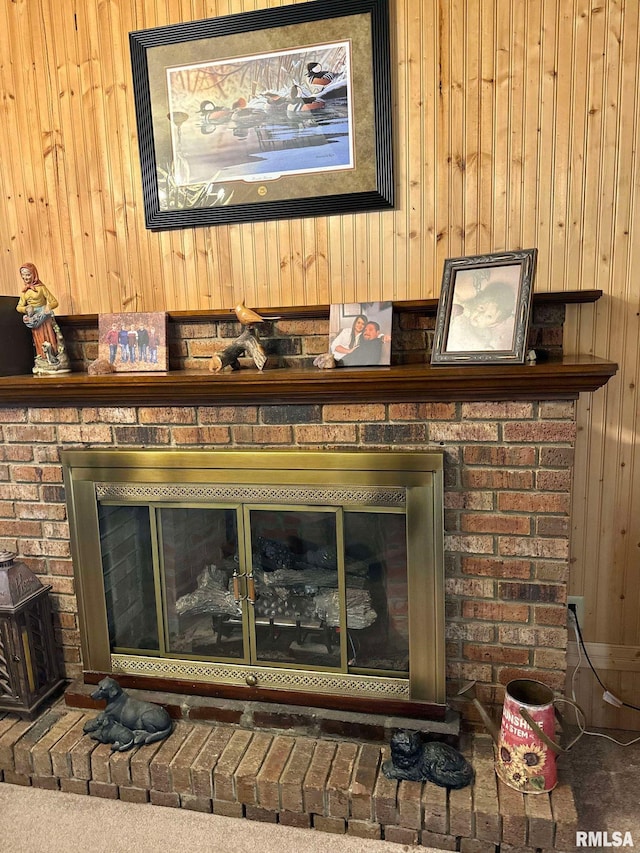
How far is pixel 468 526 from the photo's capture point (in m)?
1.73

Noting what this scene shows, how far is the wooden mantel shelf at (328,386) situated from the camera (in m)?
1.55

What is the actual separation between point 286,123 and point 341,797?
1.95 m

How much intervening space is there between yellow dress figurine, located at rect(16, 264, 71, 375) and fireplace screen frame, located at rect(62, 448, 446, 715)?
34 cm

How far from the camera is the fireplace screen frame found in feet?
5.59

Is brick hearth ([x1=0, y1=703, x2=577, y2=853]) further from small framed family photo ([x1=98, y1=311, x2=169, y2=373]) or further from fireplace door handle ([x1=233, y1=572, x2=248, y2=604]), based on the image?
small framed family photo ([x1=98, y1=311, x2=169, y2=373])

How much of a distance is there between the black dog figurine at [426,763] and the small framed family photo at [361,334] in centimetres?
106

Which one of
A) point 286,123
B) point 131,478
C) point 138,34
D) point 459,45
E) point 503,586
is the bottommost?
point 503,586

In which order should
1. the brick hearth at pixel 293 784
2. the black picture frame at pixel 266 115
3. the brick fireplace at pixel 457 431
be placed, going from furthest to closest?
1. the black picture frame at pixel 266 115
2. the brick fireplace at pixel 457 431
3. the brick hearth at pixel 293 784

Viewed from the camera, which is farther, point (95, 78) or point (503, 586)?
point (95, 78)

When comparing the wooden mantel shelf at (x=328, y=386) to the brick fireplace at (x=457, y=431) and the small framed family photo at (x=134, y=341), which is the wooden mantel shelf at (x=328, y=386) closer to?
the brick fireplace at (x=457, y=431)

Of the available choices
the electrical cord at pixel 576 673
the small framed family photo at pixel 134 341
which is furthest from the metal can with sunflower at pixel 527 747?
the small framed family photo at pixel 134 341

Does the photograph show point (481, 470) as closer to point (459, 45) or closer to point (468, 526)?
point (468, 526)

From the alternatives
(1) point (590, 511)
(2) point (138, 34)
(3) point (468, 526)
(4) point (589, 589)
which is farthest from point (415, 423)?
(2) point (138, 34)

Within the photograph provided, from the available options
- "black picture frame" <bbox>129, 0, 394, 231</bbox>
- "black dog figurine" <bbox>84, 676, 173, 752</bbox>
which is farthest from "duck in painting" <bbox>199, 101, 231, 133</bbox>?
"black dog figurine" <bbox>84, 676, 173, 752</bbox>
